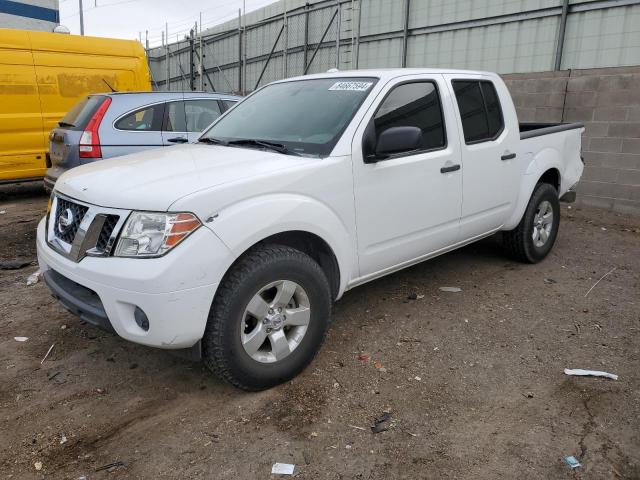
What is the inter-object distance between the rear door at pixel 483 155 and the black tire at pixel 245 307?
1.68 meters

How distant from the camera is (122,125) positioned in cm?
645

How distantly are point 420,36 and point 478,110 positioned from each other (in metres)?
6.65

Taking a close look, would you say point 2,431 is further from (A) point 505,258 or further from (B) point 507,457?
A: (A) point 505,258

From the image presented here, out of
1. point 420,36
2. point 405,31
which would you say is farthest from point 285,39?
point 420,36

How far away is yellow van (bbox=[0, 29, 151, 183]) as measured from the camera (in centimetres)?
762

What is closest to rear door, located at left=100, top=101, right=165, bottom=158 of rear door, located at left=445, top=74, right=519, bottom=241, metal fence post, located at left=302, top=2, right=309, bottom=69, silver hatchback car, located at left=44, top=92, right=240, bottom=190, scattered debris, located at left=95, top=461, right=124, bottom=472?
silver hatchback car, located at left=44, top=92, right=240, bottom=190

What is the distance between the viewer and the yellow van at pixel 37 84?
762 cm

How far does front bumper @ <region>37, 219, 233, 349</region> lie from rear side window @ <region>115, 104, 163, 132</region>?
4.33 m

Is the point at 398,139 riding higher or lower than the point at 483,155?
higher

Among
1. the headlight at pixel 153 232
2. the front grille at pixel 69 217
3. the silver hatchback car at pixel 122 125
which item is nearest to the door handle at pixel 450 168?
the headlight at pixel 153 232

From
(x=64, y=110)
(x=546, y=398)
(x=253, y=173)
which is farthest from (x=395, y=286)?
(x=64, y=110)

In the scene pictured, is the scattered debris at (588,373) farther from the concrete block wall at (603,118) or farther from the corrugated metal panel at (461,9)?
the corrugated metal panel at (461,9)

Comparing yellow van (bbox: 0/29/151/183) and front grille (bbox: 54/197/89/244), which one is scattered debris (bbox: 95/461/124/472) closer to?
front grille (bbox: 54/197/89/244)

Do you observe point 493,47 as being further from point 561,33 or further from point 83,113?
point 83,113
